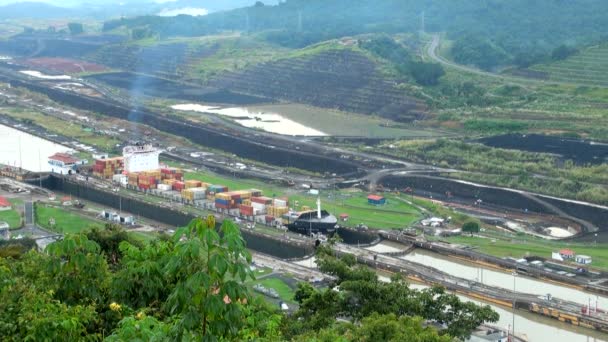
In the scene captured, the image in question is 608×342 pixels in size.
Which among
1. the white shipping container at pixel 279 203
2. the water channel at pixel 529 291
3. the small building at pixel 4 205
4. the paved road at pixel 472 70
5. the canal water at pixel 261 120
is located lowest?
the water channel at pixel 529 291

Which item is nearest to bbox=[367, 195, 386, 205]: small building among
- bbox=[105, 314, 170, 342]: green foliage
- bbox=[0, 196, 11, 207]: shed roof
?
bbox=[0, 196, 11, 207]: shed roof

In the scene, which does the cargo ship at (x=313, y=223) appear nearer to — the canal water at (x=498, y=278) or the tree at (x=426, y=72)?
the canal water at (x=498, y=278)

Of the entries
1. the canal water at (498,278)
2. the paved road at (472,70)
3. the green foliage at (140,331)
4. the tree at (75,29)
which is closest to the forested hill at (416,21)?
the tree at (75,29)

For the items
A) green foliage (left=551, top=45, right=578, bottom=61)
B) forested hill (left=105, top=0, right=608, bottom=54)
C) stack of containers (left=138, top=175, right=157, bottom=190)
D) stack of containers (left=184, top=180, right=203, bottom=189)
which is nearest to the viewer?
stack of containers (left=184, top=180, right=203, bottom=189)

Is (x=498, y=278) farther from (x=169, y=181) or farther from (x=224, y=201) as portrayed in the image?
(x=169, y=181)

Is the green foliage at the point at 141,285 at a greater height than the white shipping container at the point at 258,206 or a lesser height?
greater

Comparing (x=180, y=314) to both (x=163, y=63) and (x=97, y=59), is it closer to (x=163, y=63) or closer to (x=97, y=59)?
(x=163, y=63)

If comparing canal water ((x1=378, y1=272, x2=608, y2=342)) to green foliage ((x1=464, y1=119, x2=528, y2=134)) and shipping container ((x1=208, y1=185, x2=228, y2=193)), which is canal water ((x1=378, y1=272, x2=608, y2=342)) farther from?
green foliage ((x1=464, y1=119, x2=528, y2=134))
